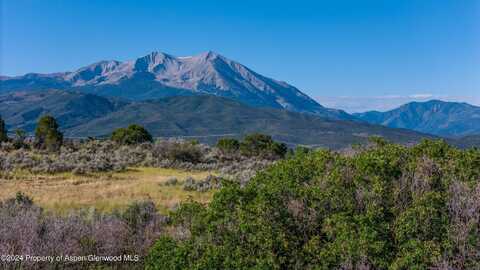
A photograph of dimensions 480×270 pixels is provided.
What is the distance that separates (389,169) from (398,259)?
188 centimetres

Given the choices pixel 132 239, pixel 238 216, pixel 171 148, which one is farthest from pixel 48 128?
pixel 238 216

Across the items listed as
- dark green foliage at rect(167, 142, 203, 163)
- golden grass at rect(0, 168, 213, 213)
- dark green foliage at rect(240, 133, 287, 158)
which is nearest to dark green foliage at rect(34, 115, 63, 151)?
dark green foliage at rect(167, 142, 203, 163)

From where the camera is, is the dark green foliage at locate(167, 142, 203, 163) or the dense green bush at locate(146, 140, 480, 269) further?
the dark green foliage at locate(167, 142, 203, 163)

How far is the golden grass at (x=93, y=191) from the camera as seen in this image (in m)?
16.1

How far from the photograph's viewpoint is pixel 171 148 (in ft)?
128

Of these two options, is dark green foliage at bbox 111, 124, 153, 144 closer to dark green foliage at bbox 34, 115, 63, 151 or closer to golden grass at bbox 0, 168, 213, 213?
dark green foliage at bbox 34, 115, 63, 151

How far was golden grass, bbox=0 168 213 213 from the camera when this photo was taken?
52.7 feet

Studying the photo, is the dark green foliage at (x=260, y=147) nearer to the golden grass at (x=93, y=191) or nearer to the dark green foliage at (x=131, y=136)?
the dark green foliage at (x=131, y=136)

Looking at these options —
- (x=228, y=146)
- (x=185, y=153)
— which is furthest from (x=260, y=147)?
(x=185, y=153)

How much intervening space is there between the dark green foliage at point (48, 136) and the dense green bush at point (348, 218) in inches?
1300

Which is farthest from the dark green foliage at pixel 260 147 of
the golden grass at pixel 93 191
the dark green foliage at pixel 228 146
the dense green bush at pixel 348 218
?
the dense green bush at pixel 348 218

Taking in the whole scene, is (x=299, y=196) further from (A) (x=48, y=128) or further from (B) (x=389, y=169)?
(A) (x=48, y=128)

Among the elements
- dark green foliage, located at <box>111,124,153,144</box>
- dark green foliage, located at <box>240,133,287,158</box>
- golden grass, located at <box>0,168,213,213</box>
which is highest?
dark green foliage, located at <box>111,124,153,144</box>

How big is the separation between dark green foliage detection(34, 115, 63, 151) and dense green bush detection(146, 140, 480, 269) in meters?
33.0
